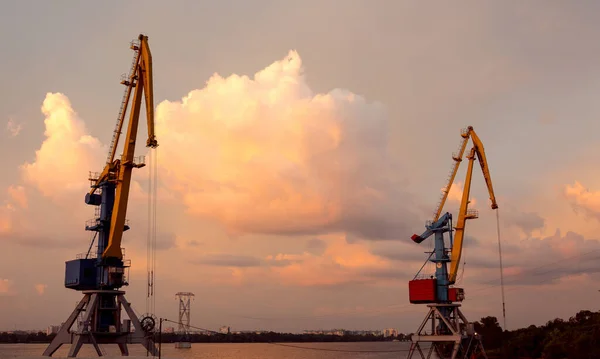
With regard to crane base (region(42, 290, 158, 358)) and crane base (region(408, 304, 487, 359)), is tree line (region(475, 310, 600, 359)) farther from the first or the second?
crane base (region(42, 290, 158, 358))

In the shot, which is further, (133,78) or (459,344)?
(459,344)

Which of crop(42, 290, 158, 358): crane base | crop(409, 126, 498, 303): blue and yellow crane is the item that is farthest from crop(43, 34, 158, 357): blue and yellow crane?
crop(409, 126, 498, 303): blue and yellow crane

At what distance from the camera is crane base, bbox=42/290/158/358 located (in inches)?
2522

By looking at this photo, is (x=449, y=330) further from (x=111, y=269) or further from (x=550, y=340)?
(x=111, y=269)

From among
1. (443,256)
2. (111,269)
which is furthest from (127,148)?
(443,256)

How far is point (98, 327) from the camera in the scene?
65062 millimetres

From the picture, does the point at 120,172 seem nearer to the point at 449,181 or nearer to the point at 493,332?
the point at 449,181

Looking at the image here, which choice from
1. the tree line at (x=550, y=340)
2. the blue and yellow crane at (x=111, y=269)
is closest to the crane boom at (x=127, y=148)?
the blue and yellow crane at (x=111, y=269)

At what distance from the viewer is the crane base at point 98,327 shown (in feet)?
210

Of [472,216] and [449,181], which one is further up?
[449,181]

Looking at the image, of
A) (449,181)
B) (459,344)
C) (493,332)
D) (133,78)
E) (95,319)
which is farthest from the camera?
(493,332)

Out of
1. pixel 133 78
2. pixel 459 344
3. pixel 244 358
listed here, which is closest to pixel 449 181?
pixel 459 344

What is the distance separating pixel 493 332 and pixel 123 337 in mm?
95386

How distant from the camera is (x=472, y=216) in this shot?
8844 cm
